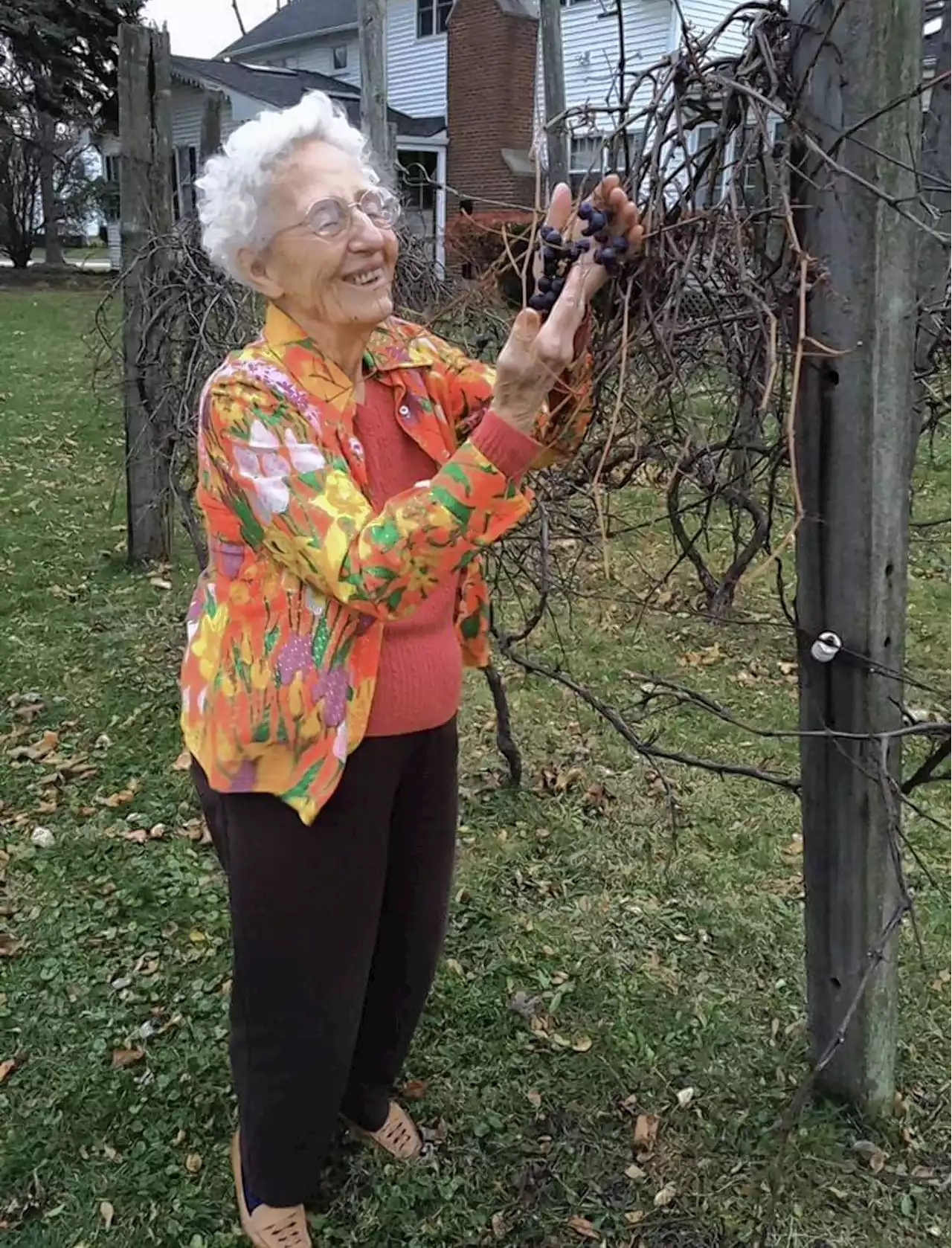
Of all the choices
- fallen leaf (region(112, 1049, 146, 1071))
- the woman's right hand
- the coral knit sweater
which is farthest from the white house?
the woman's right hand

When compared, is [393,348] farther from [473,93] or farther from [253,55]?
[253,55]

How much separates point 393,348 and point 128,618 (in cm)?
410

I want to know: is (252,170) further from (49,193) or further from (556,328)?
(49,193)

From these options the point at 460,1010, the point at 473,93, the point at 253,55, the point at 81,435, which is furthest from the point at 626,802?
the point at 253,55

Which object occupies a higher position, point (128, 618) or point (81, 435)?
point (81, 435)

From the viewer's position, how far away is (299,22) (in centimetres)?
2686

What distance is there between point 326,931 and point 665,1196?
105cm

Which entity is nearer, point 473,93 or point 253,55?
point 473,93

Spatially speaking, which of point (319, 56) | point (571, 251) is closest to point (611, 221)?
point (571, 251)

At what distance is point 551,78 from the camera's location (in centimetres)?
899

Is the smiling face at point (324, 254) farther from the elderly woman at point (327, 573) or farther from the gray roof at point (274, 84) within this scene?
the gray roof at point (274, 84)

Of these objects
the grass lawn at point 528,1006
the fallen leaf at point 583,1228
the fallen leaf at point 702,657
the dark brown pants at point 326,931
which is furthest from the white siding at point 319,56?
the fallen leaf at point 583,1228

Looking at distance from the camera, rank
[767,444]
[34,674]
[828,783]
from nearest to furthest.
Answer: [767,444] → [828,783] → [34,674]

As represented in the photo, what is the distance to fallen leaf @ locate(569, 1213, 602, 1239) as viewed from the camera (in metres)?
2.37
